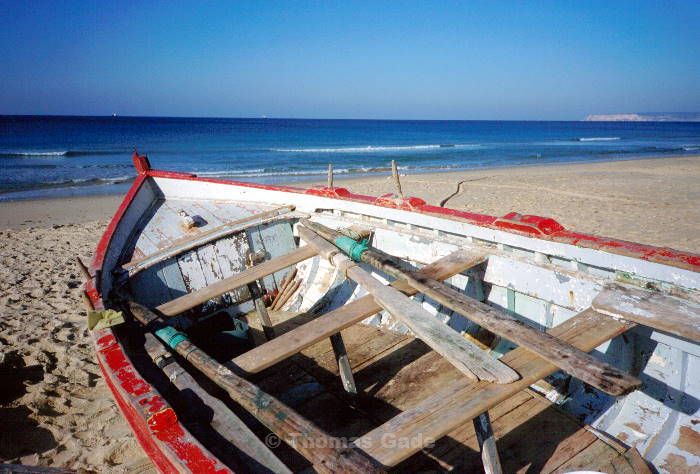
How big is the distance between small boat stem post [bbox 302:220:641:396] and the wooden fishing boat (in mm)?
11

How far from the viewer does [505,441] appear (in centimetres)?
261

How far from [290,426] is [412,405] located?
1588 millimetres

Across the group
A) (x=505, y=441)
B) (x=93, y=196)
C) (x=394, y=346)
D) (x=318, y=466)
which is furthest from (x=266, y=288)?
(x=93, y=196)

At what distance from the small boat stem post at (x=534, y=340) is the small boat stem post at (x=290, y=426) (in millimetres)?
955

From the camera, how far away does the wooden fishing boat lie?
1.78m

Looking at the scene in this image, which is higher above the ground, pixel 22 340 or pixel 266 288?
pixel 266 288

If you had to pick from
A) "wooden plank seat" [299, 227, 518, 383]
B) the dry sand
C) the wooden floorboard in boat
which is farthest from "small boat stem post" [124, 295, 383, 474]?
the dry sand

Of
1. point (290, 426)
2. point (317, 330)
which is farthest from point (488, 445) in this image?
point (317, 330)

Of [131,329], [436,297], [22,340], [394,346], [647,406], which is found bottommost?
[22,340]

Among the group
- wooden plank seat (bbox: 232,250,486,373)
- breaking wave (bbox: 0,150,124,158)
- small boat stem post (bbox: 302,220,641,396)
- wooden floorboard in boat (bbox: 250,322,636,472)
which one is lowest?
wooden floorboard in boat (bbox: 250,322,636,472)

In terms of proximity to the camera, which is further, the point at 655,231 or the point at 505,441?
the point at 655,231

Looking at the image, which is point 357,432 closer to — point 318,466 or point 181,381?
point 181,381

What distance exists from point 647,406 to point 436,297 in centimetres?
140

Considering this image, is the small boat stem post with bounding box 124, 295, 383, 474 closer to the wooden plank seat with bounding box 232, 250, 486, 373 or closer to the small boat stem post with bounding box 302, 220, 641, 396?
the wooden plank seat with bounding box 232, 250, 486, 373
